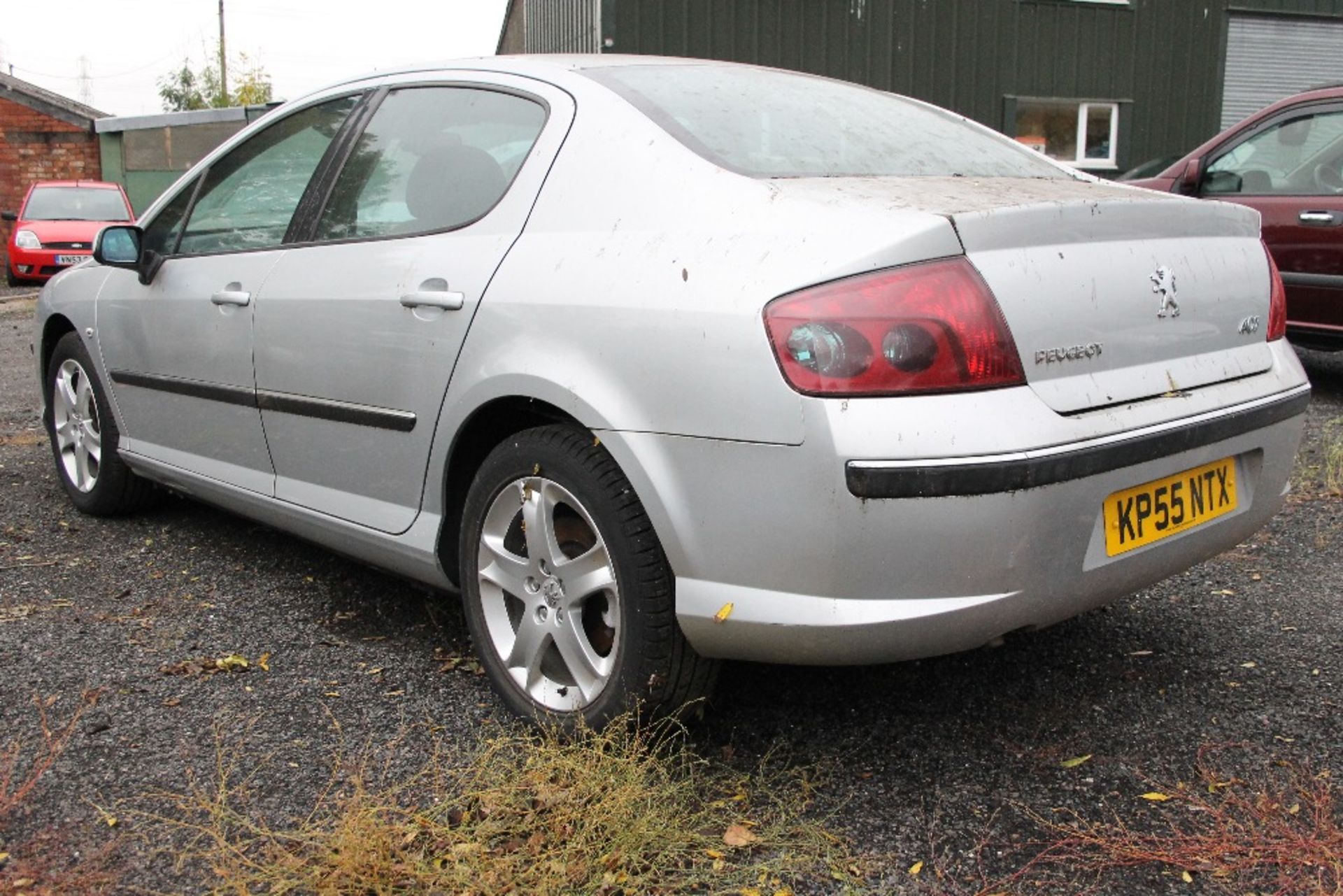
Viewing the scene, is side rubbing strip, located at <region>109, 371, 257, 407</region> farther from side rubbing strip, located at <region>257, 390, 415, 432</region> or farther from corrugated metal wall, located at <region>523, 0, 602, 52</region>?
corrugated metal wall, located at <region>523, 0, 602, 52</region>

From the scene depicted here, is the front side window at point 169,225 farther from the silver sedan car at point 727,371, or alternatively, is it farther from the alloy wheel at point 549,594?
the alloy wheel at point 549,594

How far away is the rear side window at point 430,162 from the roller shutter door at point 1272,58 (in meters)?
16.1

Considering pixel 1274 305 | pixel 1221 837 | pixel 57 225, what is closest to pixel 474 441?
pixel 1221 837

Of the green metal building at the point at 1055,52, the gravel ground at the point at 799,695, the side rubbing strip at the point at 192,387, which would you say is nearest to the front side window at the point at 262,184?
the side rubbing strip at the point at 192,387

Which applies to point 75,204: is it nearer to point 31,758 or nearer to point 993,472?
point 31,758

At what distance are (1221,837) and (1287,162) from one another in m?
5.29

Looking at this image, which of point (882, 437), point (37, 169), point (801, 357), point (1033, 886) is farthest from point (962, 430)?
point (37, 169)

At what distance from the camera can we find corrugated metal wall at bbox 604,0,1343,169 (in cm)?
1416

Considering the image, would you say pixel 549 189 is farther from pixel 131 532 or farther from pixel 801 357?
pixel 131 532

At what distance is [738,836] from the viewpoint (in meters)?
2.22

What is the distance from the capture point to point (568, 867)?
Answer: 205 cm

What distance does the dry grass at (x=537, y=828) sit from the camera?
2.05m

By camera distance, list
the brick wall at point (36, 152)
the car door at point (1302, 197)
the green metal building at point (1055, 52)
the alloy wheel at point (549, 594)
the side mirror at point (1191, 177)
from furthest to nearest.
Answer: the brick wall at point (36, 152)
the green metal building at point (1055, 52)
the side mirror at point (1191, 177)
the car door at point (1302, 197)
the alloy wheel at point (549, 594)

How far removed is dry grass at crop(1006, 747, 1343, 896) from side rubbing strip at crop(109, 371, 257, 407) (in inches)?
89.9
